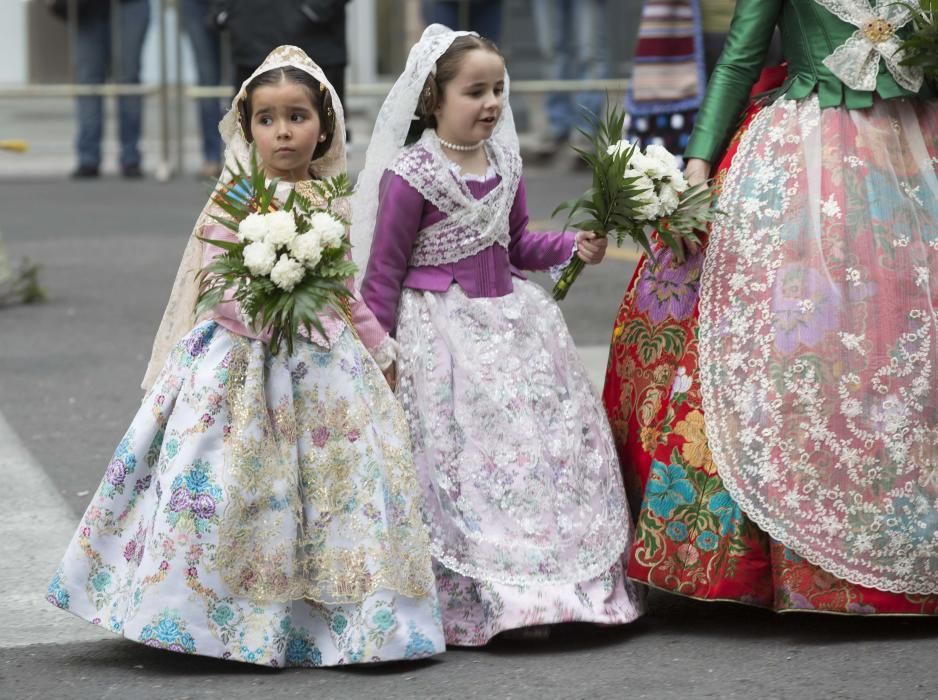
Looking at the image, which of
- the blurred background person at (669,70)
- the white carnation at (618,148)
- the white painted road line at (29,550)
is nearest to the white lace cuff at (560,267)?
the white carnation at (618,148)

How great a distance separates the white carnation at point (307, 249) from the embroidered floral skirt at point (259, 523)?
27 centimetres

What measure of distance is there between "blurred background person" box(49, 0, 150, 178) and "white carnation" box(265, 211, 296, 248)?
1070 centimetres

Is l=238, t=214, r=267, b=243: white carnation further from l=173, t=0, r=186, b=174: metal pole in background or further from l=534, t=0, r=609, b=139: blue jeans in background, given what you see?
l=173, t=0, r=186, b=174: metal pole in background

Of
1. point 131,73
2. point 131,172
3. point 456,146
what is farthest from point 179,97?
point 456,146

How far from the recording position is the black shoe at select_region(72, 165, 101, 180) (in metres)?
15.0

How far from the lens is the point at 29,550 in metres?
5.23

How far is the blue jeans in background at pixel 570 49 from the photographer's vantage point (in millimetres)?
14484

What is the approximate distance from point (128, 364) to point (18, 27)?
8851 millimetres

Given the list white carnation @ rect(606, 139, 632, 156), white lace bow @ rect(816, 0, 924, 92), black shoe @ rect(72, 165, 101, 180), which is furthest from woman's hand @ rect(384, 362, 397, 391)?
black shoe @ rect(72, 165, 101, 180)

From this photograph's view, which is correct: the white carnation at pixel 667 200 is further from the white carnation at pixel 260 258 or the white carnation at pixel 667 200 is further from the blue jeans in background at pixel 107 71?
the blue jeans in background at pixel 107 71

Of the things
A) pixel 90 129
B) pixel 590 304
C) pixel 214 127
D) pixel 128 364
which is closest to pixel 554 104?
pixel 214 127

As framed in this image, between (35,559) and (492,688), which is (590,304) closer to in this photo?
(35,559)

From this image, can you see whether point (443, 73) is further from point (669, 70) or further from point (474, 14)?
point (474, 14)

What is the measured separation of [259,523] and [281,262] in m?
0.55
